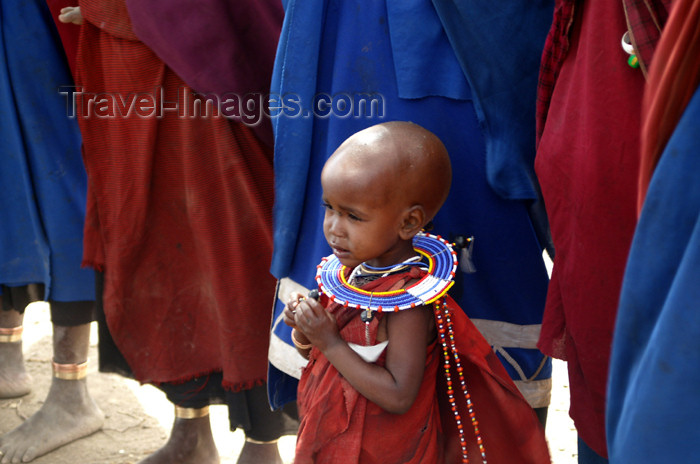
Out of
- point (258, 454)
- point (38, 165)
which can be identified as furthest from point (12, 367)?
point (258, 454)

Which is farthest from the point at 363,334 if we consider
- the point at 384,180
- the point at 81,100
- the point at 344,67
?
the point at 81,100

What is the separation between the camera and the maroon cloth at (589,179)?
4.75 ft

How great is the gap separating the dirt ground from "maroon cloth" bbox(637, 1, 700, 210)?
2.28 meters

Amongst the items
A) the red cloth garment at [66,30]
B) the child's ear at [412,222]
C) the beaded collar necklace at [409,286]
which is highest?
the red cloth garment at [66,30]

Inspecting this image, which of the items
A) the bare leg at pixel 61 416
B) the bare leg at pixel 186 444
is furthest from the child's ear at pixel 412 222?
the bare leg at pixel 61 416

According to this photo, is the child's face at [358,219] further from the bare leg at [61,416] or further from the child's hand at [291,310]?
the bare leg at [61,416]

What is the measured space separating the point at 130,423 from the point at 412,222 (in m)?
2.28

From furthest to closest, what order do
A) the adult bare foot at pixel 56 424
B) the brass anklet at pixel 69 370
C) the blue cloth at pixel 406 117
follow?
the brass anklet at pixel 69 370 < the adult bare foot at pixel 56 424 < the blue cloth at pixel 406 117

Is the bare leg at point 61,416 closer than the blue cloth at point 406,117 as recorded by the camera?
No

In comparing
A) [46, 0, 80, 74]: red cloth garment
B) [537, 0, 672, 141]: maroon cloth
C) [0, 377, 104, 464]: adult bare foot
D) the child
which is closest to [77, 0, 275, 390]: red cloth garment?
[46, 0, 80, 74]: red cloth garment

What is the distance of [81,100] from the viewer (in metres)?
2.64

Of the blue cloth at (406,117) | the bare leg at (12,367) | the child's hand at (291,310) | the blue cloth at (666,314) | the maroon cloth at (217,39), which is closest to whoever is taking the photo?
the blue cloth at (666,314)

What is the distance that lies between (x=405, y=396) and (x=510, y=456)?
0.32 metres

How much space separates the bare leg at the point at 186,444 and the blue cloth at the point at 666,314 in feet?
6.88
